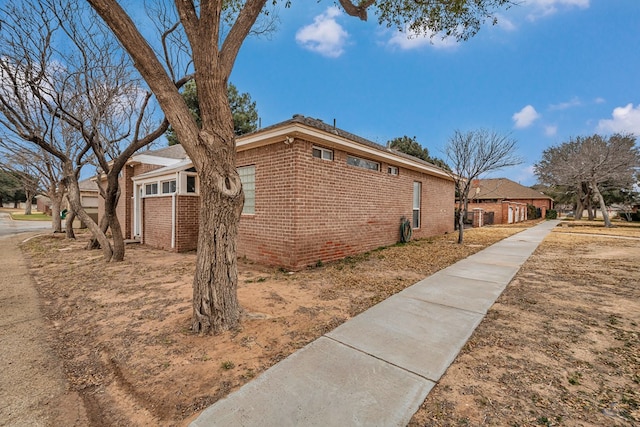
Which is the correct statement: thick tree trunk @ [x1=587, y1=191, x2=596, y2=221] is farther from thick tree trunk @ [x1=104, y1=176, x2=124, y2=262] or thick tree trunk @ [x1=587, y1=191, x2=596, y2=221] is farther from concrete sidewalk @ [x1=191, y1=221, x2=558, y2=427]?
thick tree trunk @ [x1=104, y1=176, x2=124, y2=262]

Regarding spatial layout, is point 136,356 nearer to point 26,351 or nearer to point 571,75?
point 26,351

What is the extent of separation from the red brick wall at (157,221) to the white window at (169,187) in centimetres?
24

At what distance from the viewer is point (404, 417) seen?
6.20 feet

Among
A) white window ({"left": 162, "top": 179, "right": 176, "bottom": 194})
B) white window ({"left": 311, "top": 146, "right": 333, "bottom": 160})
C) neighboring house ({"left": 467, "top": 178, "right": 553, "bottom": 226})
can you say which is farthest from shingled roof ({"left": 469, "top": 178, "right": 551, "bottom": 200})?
white window ({"left": 162, "top": 179, "right": 176, "bottom": 194})

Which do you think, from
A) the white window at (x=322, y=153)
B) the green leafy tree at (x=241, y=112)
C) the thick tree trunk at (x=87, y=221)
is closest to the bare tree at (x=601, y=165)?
the white window at (x=322, y=153)

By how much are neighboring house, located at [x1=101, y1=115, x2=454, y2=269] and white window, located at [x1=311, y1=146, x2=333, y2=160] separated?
0.08 ft

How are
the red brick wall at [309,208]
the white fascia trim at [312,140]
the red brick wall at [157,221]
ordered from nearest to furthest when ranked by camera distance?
1. the white fascia trim at [312,140]
2. the red brick wall at [309,208]
3. the red brick wall at [157,221]

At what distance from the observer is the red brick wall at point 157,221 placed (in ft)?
31.9

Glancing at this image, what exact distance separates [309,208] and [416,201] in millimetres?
7021

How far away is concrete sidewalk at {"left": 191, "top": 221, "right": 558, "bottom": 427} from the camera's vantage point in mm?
1909

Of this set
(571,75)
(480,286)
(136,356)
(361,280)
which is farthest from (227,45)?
(571,75)

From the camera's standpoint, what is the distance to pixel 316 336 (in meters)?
3.14

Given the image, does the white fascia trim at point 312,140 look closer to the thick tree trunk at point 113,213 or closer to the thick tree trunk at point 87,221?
the thick tree trunk at point 113,213

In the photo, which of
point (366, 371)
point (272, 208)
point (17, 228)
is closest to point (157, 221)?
point (272, 208)
